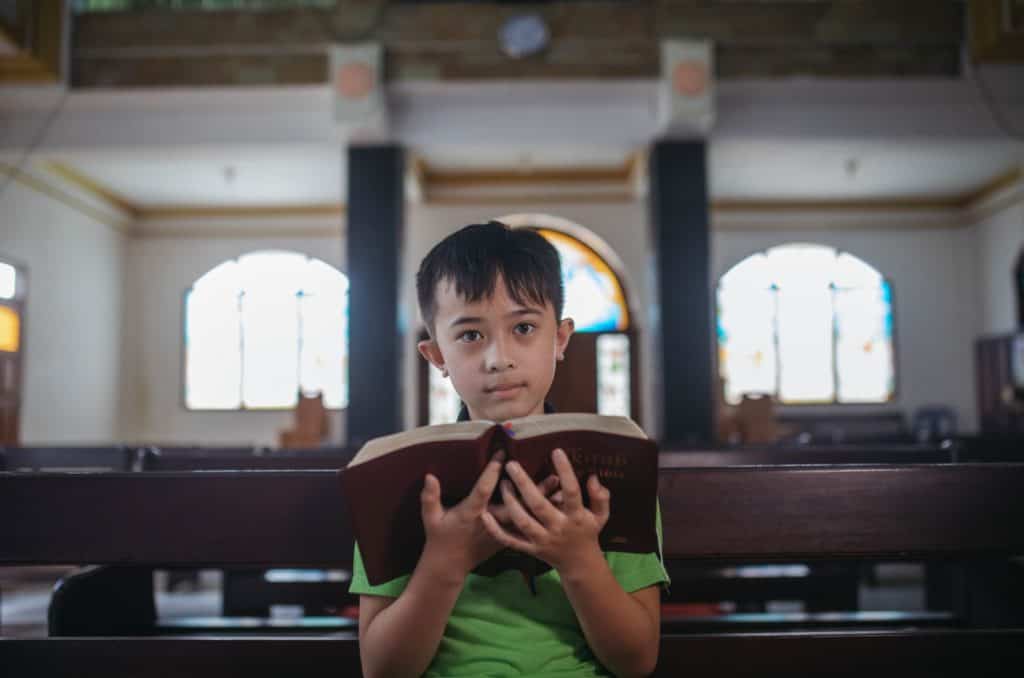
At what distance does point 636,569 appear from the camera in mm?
1177

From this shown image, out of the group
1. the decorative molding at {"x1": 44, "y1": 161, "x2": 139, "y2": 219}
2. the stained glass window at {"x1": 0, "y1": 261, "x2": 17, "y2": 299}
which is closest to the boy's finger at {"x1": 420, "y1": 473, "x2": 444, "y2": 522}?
the stained glass window at {"x1": 0, "y1": 261, "x2": 17, "y2": 299}

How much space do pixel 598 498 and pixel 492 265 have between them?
16.3 inches

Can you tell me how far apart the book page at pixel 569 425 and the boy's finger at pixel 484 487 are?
0.04m

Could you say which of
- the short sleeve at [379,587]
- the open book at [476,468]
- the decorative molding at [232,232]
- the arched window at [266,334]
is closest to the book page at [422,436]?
the open book at [476,468]

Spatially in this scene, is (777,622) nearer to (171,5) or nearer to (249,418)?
(171,5)

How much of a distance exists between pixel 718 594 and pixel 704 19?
18.8 ft

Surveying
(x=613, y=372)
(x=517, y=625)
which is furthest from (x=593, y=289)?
(x=517, y=625)

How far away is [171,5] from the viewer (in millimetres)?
7602

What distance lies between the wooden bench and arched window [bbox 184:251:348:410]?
11.4m

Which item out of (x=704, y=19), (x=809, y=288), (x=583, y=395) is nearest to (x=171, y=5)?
(x=704, y=19)

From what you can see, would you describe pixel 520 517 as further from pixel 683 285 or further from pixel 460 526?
pixel 683 285

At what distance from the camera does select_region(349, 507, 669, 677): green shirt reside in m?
1.15

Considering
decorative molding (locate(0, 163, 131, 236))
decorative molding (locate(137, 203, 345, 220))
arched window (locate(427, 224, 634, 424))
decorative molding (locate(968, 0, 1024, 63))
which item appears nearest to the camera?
decorative molding (locate(968, 0, 1024, 63))

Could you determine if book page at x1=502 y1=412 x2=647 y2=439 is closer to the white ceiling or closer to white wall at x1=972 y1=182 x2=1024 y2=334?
the white ceiling
